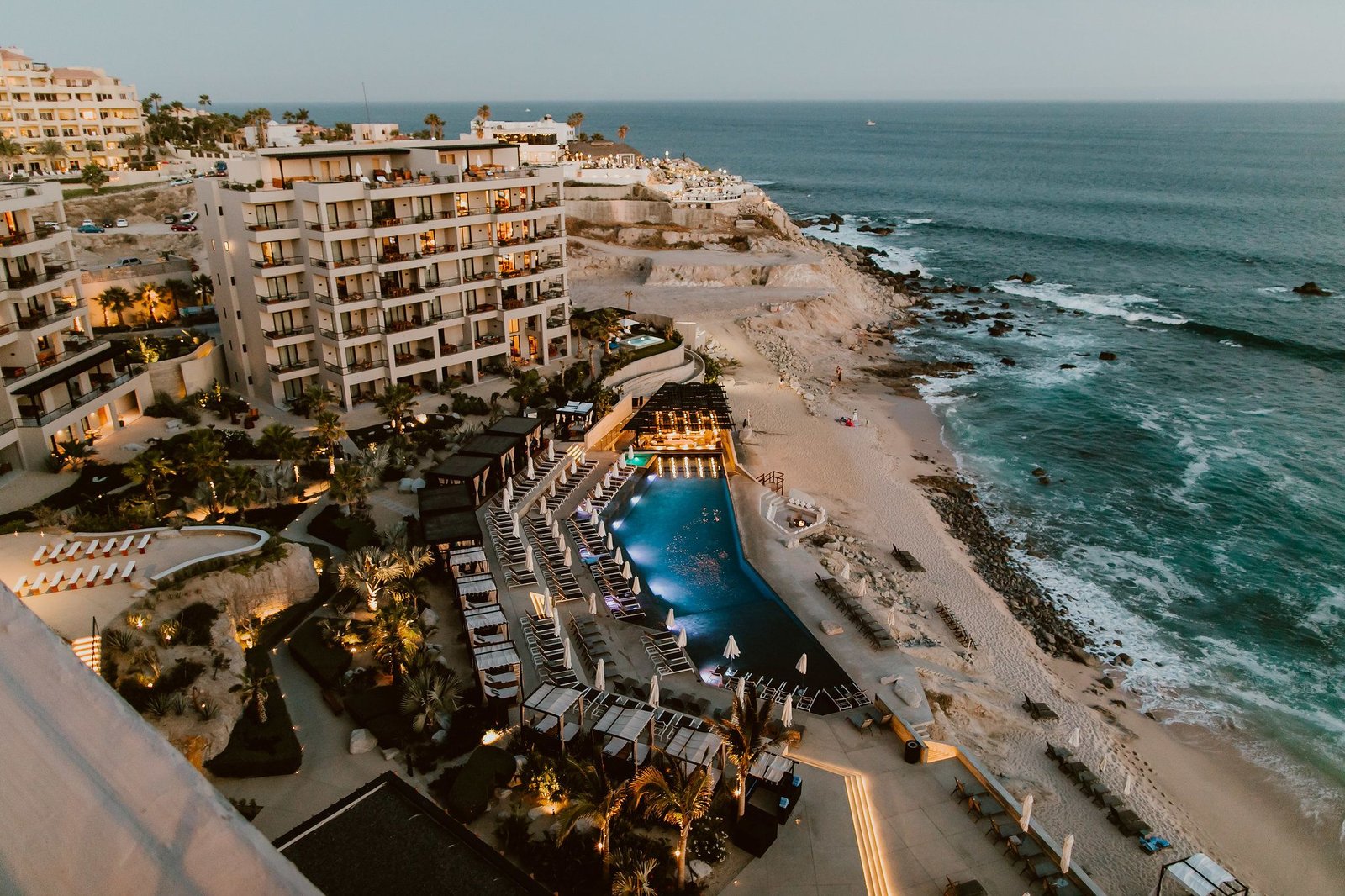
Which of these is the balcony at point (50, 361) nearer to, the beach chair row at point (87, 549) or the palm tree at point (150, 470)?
the palm tree at point (150, 470)

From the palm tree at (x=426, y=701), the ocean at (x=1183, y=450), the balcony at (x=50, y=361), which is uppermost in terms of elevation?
the balcony at (x=50, y=361)

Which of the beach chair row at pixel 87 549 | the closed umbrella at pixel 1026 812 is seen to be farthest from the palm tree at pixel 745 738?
the beach chair row at pixel 87 549

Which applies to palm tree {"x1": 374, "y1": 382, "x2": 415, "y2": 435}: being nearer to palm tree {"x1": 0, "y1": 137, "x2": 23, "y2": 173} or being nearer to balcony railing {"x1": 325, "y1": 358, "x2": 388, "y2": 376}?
balcony railing {"x1": 325, "y1": 358, "x2": 388, "y2": 376}

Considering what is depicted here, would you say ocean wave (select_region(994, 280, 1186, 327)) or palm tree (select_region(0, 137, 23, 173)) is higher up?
palm tree (select_region(0, 137, 23, 173))

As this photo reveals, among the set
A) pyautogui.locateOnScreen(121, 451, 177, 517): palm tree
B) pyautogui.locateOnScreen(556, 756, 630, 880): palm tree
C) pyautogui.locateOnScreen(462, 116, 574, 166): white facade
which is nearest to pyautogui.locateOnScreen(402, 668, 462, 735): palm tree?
pyautogui.locateOnScreen(556, 756, 630, 880): palm tree

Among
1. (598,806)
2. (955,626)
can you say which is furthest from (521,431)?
(598,806)

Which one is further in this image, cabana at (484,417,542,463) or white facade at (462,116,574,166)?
white facade at (462,116,574,166)

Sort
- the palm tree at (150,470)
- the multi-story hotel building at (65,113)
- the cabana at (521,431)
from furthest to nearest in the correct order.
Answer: the multi-story hotel building at (65,113), the cabana at (521,431), the palm tree at (150,470)
